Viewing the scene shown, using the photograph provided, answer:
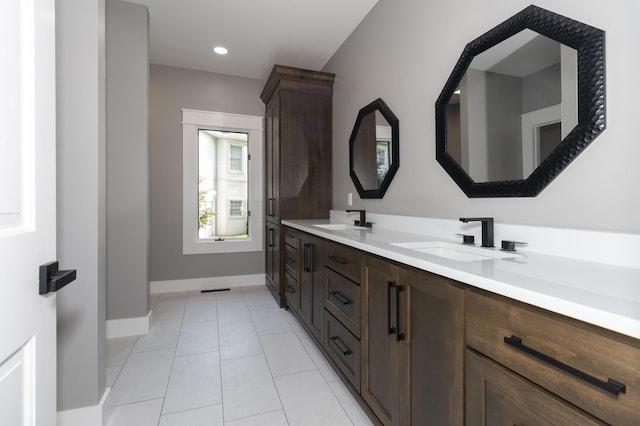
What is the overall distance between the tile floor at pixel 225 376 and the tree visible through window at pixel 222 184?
4.35 feet

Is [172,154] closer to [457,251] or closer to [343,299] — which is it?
[343,299]

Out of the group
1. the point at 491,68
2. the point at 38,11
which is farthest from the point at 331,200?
the point at 38,11

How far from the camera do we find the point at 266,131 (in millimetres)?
4047

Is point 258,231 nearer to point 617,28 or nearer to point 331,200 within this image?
point 331,200

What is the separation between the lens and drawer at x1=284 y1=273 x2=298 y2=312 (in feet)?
9.09

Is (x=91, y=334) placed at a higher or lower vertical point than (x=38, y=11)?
lower

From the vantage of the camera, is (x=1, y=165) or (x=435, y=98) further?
(x=435, y=98)

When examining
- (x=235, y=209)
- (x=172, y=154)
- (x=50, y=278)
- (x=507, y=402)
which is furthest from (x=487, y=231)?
(x=172, y=154)

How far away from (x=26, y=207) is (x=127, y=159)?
2320 millimetres

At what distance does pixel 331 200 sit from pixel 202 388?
222 centimetres

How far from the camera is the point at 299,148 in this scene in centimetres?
335

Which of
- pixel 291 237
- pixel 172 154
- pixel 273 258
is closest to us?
pixel 291 237

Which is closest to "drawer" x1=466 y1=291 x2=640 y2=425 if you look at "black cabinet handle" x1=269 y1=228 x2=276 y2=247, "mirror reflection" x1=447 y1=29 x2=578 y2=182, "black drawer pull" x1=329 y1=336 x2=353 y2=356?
"mirror reflection" x1=447 y1=29 x2=578 y2=182

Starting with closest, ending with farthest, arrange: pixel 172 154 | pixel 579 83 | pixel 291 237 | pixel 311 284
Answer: pixel 579 83, pixel 311 284, pixel 291 237, pixel 172 154
